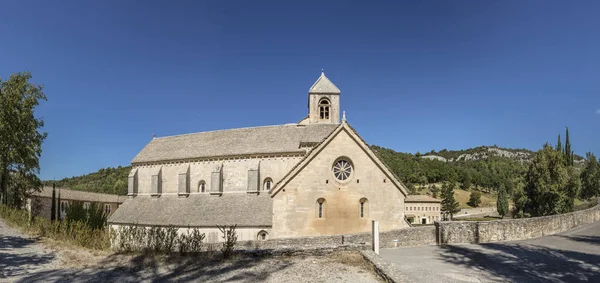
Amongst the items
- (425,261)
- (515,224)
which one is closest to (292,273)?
(425,261)

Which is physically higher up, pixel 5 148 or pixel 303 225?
pixel 5 148

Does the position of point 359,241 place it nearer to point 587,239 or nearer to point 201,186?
point 587,239

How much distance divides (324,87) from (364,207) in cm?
1874

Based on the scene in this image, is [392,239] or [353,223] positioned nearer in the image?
[392,239]

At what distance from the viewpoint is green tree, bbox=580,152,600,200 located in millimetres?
89188

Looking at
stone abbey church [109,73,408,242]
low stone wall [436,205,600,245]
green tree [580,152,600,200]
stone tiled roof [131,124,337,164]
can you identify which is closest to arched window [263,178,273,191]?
stone abbey church [109,73,408,242]

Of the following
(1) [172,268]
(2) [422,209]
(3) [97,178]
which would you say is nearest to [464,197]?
(2) [422,209]

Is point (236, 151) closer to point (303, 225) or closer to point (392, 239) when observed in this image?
point (303, 225)

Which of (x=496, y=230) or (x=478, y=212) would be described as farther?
(x=478, y=212)

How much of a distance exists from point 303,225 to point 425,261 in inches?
323

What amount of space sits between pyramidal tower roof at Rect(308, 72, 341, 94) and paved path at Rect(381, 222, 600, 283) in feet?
71.7

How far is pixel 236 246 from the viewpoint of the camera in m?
14.9

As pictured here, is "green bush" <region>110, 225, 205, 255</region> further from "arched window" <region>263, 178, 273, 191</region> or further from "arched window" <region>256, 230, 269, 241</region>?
"arched window" <region>263, 178, 273, 191</region>

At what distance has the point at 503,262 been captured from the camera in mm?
14859
